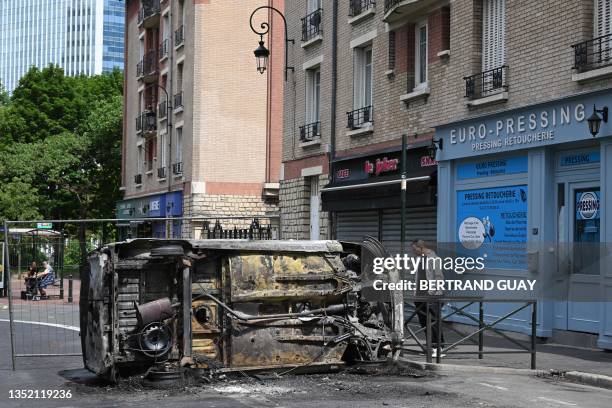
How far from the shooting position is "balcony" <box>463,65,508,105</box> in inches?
672

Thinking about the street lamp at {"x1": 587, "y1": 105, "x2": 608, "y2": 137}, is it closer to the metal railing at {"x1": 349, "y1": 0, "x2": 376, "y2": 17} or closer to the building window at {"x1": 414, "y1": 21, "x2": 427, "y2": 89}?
the building window at {"x1": 414, "y1": 21, "x2": 427, "y2": 89}

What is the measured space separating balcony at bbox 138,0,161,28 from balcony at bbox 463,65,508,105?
26894 mm

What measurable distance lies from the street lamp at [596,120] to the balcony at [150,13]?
102 ft

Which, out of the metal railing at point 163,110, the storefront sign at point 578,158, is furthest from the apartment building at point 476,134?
the metal railing at point 163,110

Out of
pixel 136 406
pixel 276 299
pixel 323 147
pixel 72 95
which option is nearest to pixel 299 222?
pixel 323 147

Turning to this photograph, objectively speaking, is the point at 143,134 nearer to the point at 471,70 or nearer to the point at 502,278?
the point at 471,70

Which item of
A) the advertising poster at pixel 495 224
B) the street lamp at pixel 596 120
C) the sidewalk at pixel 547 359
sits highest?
the street lamp at pixel 596 120

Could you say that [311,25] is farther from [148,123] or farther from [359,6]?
[148,123]

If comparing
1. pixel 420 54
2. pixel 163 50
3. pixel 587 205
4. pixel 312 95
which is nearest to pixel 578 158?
pixel 587 205

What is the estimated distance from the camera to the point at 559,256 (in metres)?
14.8

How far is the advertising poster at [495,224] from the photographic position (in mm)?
15148

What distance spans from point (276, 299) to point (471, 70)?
8.52m

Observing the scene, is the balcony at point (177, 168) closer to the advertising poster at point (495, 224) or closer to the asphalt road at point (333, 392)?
the advertising poster at point (495, 224)

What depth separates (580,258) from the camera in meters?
14.4
